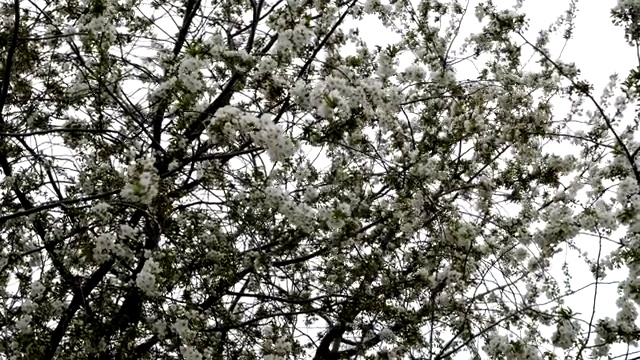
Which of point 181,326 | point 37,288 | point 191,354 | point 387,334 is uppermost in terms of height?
point 387,334

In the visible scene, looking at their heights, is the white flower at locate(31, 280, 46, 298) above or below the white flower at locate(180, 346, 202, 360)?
above

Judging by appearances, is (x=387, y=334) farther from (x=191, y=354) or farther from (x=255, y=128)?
(x=255, y=128)

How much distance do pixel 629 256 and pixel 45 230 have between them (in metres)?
3.73

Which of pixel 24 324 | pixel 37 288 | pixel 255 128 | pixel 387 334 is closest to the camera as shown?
pixel 255 128

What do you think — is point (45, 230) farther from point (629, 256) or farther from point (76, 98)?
point (629, 256)

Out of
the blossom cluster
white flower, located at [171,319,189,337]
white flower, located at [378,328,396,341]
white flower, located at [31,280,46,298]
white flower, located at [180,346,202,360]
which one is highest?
white flower, located at [378,328,396,341]

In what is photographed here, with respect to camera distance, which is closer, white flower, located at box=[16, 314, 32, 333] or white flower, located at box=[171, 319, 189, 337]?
white flower, located at box=[171, 319, 189, 337]

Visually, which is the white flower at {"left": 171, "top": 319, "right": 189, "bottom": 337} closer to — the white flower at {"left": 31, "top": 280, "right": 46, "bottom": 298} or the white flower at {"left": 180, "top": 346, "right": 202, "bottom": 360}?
the white flower at {"left": 180, "top": 346, "right": 202, "bottom": 360}

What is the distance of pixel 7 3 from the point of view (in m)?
4.63

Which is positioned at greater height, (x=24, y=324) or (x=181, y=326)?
(x=181, y=326)

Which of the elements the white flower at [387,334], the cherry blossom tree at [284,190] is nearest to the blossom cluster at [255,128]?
the cherry blossom tree at [284,190]

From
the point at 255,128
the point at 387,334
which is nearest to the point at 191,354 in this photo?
the point at 255,128

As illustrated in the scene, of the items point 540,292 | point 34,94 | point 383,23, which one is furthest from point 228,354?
point 383,23

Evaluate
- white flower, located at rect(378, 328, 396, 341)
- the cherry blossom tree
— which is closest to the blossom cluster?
the cherry blossom tree
